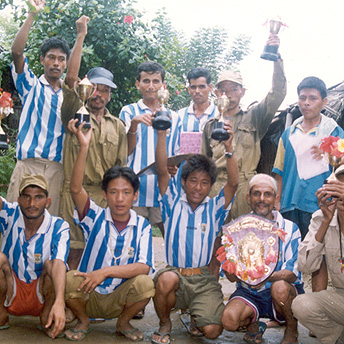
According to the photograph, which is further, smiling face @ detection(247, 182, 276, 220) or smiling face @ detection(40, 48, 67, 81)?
smiling face @ detection(40, 48, 67, 81)

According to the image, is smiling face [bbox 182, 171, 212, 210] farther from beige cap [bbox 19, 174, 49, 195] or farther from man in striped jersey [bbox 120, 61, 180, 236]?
beige cap [bbox 19, 174, 49, 195]

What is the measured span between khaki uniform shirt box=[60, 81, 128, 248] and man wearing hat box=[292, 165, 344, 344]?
1891 mm

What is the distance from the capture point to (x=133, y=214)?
3.96 meters

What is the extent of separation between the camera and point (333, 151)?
3.59 m

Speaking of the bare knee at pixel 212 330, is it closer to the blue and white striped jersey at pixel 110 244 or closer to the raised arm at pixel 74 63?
the blue and white striped jersey at pixel 110 244

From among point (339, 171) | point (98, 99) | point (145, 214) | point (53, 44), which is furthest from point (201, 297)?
point (53, 44)

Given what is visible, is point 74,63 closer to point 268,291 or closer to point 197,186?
point 197,186

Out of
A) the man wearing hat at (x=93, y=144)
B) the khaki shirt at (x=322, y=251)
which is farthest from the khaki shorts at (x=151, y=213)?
the khaki shirt at (x=322, y=251)

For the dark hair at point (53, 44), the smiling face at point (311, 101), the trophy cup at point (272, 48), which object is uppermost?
the trophy cup at point (272, 48)

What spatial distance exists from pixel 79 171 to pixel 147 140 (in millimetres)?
1235

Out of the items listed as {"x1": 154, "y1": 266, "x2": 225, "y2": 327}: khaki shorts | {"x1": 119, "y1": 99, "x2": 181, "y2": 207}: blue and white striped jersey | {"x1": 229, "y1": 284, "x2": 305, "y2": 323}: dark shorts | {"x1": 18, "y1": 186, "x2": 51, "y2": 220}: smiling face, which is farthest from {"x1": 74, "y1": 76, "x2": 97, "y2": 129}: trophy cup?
{"x1": 229, "y1": 284, "x2": 305, "y2": 323}: dark shorts

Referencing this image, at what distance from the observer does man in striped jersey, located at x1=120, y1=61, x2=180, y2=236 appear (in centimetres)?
477

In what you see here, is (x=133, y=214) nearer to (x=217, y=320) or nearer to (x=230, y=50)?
(x=217, y=320)

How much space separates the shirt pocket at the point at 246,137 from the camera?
179 inches
